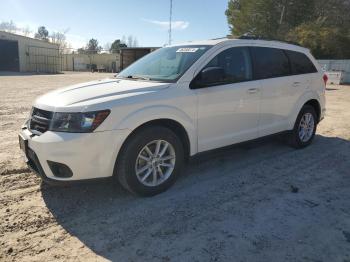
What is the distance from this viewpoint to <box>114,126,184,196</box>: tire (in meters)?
3.92

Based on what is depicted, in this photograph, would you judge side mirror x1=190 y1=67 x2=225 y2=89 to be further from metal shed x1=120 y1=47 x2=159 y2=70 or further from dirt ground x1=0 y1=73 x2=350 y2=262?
metal shed x1=120 y1=47 x2=159 y2=70

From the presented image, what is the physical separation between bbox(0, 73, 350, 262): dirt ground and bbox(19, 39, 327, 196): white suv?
1.16 feet

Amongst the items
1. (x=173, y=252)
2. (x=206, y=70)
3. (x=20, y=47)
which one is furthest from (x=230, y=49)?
(x=20, y=47)

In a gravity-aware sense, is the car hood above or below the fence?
below

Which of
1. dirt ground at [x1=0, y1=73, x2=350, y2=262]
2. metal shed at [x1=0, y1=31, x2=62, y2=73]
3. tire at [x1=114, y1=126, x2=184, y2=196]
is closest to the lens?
dirt ground at [x1=0, y1=73, x2=350, y2=262]

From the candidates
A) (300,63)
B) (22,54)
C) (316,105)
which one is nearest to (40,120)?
(300,63)

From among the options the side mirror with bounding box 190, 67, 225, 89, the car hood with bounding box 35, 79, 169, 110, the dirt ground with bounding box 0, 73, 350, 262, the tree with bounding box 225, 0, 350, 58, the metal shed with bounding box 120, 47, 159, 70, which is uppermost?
the tree with bounding box 225, 0, 350, 58

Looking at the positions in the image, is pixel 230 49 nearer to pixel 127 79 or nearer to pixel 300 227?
pixel 127 79

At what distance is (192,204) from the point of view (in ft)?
13.3

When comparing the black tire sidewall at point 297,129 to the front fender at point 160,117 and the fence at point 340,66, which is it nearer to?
the front fender at point 160,117

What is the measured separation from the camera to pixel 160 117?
409cm

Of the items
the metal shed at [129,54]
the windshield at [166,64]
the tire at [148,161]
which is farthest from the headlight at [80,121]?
the metal shed at [129,54]

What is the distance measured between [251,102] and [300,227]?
2.09 metres

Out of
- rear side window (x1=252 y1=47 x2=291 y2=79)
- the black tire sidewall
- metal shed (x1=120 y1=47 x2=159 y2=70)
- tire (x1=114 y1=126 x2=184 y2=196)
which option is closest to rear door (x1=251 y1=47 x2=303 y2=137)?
rear side window (x1=252 y1=47 x2=291 y2=79)
